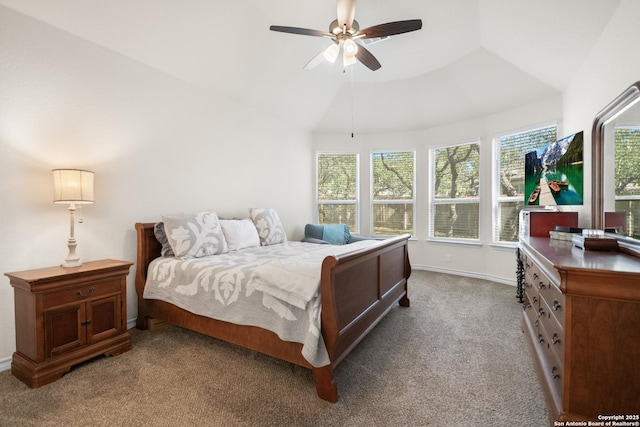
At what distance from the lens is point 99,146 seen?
2680 mm

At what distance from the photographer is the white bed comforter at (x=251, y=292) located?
5.96 feet

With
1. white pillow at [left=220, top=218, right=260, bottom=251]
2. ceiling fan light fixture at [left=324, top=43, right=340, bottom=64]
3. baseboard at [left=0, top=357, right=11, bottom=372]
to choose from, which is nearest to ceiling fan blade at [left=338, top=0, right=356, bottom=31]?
ceiling fan light fixture at [left=324, top=43, right=340, bottom=64]

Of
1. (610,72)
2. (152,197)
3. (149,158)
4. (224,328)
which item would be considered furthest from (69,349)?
(610,72)

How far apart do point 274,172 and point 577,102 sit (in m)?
3.87

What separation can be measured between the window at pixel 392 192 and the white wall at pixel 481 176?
123mm

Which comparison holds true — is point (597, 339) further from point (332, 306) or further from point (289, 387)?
point (289, 387)

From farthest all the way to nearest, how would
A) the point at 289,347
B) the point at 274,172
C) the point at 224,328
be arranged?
the point at 274,172 < the point at 224,328 < the point at 289,347

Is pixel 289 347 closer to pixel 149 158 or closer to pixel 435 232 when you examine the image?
pixel 149 158

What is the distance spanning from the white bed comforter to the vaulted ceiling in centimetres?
219

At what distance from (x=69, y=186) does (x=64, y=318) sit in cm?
96

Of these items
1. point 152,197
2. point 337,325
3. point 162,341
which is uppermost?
point 152,197

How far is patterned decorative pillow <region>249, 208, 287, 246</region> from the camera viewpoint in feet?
12.5

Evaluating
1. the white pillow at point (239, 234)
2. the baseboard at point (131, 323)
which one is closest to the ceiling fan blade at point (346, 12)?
the white pillow at point (239, 234)

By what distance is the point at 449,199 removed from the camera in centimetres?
500
